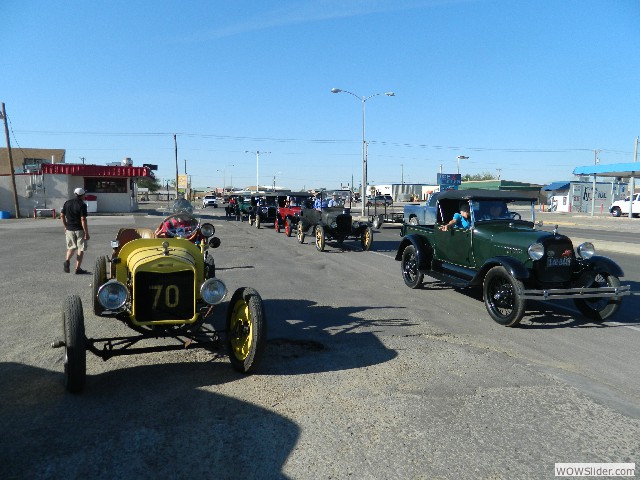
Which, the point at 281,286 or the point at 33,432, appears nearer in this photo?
the point at 33,432

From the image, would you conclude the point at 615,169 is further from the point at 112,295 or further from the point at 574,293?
the point at 112,295

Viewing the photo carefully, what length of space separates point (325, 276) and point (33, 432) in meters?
7.76

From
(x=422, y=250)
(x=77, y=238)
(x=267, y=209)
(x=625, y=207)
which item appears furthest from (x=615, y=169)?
(x=77, y=238)

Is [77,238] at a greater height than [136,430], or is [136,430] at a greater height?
[77,238]

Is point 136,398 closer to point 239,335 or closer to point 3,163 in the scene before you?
point 239,335

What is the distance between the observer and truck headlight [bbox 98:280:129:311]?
4465mm

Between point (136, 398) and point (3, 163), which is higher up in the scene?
point (3, 163)

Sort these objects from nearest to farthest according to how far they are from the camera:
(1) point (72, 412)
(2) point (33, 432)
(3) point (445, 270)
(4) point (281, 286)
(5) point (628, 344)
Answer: (2) point (33, 432) → (1) point (72, 412) → (5) point (628, 344) → (3) point (445, 270) → (4) point (281, 286)

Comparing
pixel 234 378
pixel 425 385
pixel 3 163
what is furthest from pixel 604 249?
pixel 3 163

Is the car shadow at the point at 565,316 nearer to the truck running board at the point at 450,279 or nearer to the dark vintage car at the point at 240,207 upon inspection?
the truck running board at the point at 450,279

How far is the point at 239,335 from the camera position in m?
5.01

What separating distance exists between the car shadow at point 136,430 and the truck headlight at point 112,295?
77 centimetres

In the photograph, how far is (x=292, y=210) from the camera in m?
21.6

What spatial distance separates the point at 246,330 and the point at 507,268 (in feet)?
12.7
